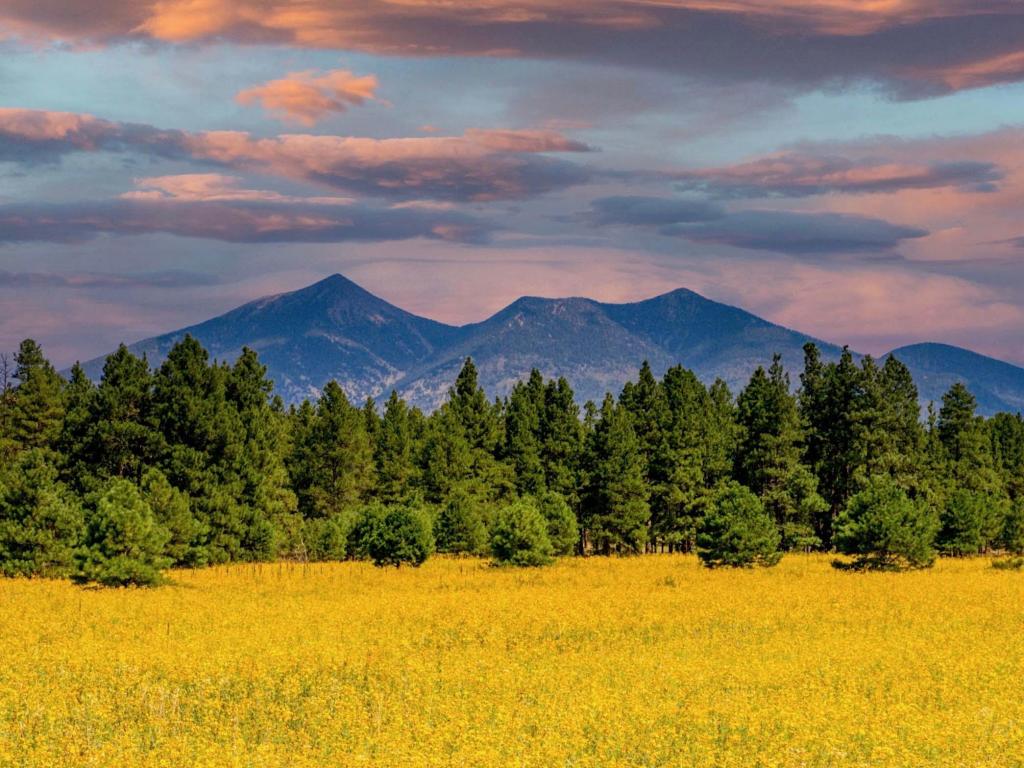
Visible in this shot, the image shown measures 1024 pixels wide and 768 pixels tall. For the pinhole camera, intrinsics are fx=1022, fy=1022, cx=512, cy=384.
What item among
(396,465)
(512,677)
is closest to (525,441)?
(396,465)

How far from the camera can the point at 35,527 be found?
149ft

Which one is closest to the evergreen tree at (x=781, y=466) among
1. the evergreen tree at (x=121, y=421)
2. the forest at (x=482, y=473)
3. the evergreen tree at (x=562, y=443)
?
the forest at (x=482, y=473)

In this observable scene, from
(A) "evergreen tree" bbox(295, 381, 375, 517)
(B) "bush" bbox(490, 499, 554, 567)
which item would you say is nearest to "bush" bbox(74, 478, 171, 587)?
(B) "bush" bbox(490, 499, 554, 567)

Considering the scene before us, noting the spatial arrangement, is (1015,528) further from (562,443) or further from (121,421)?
(121,421)

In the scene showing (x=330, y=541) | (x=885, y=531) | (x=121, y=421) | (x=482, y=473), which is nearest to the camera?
(x=885, y=531)

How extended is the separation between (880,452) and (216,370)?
46878 mm

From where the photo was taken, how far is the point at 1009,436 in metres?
113

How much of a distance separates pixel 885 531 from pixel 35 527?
130ft

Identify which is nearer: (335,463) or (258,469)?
(258,469)

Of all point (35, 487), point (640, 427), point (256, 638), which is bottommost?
point (256, 638)

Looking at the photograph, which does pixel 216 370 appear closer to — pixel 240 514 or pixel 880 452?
pixel 240 514

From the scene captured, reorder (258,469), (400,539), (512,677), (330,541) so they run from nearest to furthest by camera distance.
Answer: (512,677) < (400,539) < (258,469) < (330,541)

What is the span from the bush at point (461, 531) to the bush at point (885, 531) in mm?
23003

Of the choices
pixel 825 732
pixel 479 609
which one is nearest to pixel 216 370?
pixel 479 609
